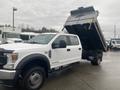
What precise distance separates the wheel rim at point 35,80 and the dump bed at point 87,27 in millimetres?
4495

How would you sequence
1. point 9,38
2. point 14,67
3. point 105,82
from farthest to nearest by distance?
point 9,38 < point 105,82 < point 14,67

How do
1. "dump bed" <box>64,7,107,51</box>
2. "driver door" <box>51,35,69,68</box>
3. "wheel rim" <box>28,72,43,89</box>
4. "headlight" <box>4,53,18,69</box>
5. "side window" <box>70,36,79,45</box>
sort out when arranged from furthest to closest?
"dump bed" <box>64,7,107,51</box>
"side window" <box>70,36,79,45</box>
"driver door" <box>51,35,69,68</box>
"wheel rim" <box>28,72,43,89</box>
"headlight" <box>4,53,18,69</box>

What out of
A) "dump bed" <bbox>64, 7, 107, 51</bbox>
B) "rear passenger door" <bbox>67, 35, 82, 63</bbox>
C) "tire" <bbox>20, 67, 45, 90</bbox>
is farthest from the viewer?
"dump bed" <bbox>64, 7, 107, 51</bbox>

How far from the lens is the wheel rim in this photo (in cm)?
506

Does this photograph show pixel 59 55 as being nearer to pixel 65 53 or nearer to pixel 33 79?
pixel 65 53

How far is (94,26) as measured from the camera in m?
8.66

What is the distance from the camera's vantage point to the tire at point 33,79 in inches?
193

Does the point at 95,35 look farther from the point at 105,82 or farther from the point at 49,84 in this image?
the point at 49,84

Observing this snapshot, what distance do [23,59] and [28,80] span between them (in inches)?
26.2

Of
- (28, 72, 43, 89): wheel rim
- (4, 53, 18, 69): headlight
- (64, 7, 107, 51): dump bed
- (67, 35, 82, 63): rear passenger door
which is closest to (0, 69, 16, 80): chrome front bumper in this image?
(4, 53, 18, 69): headlight

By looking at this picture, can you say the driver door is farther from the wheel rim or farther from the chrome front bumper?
the chrome front bumper

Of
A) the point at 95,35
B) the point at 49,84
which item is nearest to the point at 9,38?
the point at 95,35

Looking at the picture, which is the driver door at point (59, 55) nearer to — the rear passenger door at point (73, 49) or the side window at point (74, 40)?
the rear passenger door at point (73, 49)

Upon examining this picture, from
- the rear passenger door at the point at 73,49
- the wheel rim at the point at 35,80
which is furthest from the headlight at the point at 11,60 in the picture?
the rear passenger door at the point at 73,49
